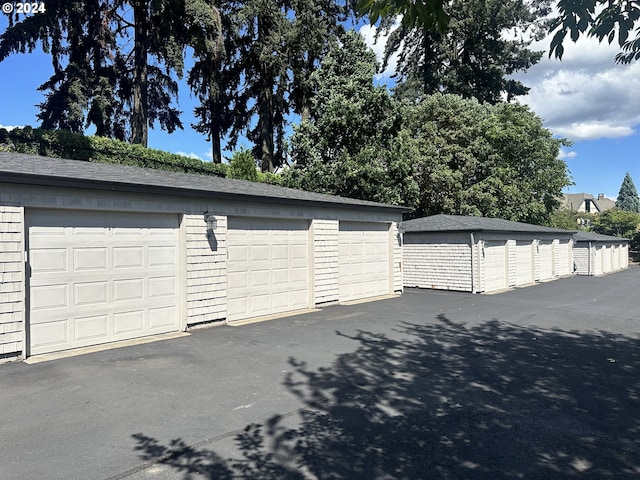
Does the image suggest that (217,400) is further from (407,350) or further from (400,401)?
(407,350)

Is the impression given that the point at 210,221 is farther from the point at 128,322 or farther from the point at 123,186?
the point at 128,322

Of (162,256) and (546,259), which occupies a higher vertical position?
(162,256)

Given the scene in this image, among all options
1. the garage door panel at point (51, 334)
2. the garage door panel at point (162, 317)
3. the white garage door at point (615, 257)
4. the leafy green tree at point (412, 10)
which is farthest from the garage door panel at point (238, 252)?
the white garage door at point (615, 257)

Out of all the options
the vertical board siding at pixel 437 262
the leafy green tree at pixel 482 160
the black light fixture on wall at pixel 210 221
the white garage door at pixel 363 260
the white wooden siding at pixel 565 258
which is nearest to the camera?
the black light fixture on wall at pixel 210 221

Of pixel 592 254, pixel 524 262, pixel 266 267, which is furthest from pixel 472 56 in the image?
pixel 266 267

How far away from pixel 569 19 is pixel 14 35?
25.2m

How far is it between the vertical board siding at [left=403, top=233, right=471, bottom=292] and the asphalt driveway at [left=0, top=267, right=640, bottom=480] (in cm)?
759

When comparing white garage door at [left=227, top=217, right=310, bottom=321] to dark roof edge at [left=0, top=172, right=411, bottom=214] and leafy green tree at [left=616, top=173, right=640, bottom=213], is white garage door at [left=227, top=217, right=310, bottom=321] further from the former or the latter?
leafy green tree at [left=616, top=173, right=640, bottom=213]

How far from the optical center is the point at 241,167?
57.4 ft

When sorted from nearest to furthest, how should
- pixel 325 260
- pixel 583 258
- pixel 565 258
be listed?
pixel 325 260, pixel 565 258, pixel 583 258

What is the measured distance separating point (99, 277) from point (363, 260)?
25.5ft

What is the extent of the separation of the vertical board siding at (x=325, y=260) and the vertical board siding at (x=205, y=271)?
283 cm

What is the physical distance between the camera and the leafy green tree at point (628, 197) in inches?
3253
